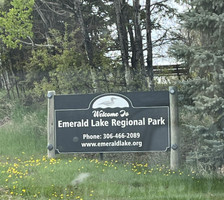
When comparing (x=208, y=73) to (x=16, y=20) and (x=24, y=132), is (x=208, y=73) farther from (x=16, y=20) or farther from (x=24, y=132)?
(x=16, y=20)

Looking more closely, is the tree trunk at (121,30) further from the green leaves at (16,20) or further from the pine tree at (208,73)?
the pine tree at (208,73)

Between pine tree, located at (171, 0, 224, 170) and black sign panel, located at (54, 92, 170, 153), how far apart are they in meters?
1.08

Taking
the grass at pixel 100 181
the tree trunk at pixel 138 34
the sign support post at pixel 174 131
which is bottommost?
the grass at pixel 100 181

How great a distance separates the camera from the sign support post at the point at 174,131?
1036cm

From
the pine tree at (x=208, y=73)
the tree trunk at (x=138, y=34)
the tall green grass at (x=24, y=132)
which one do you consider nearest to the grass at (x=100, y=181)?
the pine tree at (x=208, y=73)

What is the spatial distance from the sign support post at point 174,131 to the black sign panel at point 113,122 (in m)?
0.14

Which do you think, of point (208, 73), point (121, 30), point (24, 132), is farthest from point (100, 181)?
point (121, 30)

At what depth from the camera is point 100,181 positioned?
28.8ft

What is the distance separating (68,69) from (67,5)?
2502mm

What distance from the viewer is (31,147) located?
510 inches

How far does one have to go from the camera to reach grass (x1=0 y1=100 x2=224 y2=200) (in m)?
7.98

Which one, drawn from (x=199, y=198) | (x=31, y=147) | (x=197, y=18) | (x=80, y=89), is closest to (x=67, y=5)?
(x=80, y=89)

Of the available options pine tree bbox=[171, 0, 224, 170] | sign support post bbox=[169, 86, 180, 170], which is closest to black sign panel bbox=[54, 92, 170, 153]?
sign support post bbox=[169, 86, 180, 170]

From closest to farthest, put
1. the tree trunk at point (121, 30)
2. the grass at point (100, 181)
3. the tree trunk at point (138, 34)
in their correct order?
the grass at point (100, 181) → the tree trunk at point (121, 30) → the tree trunk at point (138, 34)
